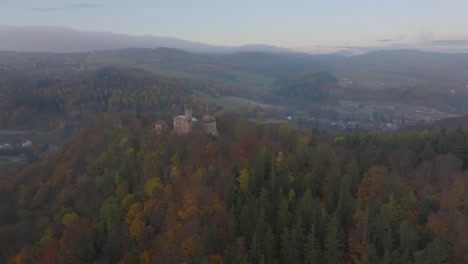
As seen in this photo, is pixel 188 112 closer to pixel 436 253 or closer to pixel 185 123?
pixel 185 123

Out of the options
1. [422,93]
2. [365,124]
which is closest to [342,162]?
[365,124]

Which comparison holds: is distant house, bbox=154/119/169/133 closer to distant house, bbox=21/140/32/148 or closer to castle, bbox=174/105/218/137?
castle, bbox=174/105/218/137

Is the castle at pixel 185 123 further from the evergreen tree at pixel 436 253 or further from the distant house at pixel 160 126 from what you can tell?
the evergreen tree at pixel 436 253

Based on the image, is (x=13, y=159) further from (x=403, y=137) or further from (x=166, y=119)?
(x=403, y=137)

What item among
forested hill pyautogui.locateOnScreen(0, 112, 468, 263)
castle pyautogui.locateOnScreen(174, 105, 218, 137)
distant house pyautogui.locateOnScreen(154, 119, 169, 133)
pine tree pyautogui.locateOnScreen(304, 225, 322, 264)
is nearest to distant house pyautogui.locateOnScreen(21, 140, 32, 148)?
forested hill pyautogui.locateOnScreen(0, 112, 468, 263)

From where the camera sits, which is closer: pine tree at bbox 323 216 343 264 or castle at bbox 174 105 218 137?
pine tree at bbox 323 216 343 264

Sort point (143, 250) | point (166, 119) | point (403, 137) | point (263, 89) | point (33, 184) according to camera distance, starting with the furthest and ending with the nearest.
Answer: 1. point (263, 89)
2. point (166, 119)
3. point (33, 184)
4. point (403, 137)
5. point (143, 250)

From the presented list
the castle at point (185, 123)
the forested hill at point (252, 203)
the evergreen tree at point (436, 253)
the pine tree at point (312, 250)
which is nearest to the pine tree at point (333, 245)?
the forested hill at point (252, 203)

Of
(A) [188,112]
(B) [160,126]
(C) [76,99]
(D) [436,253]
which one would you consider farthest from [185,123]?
(C) [76,99]
